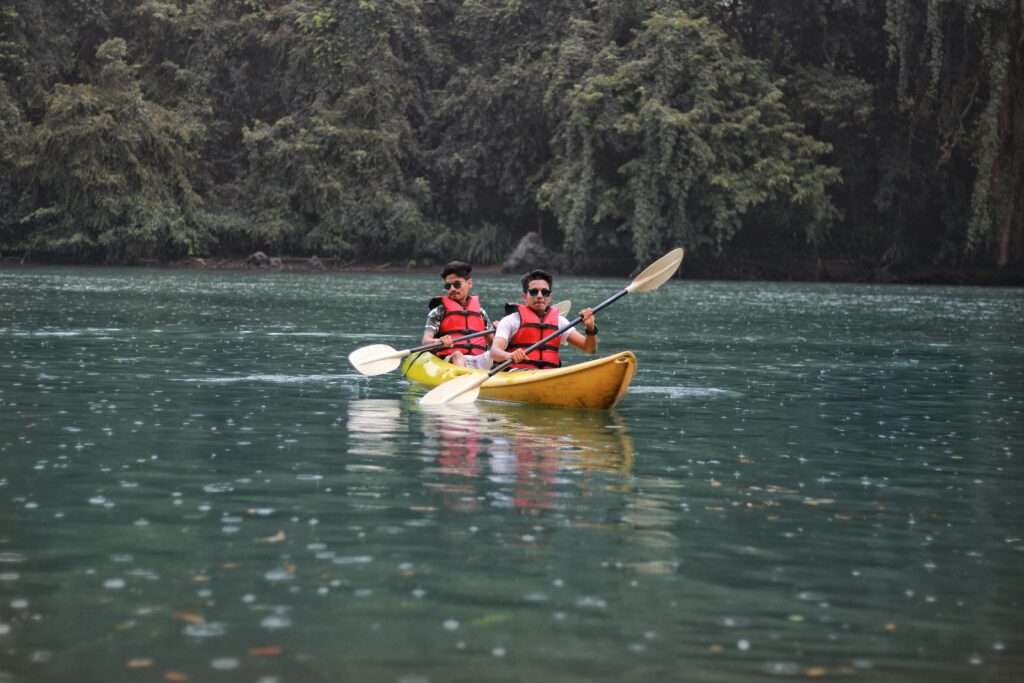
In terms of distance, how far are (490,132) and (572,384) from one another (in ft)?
124

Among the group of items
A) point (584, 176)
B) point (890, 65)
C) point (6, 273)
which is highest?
point (890, 65)

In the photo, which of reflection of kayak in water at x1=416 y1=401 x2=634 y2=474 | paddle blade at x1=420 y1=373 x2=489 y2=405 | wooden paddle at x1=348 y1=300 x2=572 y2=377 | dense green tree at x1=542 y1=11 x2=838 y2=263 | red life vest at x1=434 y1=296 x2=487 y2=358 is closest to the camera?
reflection of kayak in water at x1=416 y1=401 x2=634 y2=474

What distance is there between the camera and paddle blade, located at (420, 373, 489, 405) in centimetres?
1265

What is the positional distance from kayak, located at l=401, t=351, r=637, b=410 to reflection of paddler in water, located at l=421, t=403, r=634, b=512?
0.10m

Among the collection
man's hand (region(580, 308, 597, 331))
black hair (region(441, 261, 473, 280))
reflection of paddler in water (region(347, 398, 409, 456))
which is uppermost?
black hair (region(441, 261, 473, 280))

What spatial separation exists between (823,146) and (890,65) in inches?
113

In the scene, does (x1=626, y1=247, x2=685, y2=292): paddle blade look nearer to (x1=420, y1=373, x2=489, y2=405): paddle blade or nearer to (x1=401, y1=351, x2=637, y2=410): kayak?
(x1=401, y1=351, x2=637, y2=410): kayak

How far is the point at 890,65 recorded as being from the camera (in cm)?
4406

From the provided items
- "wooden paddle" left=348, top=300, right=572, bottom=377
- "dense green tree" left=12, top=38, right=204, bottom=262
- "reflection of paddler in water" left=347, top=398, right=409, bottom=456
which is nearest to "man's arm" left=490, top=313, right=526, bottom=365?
"reflection of paddler in water" left=347, top=398, right=409, bottom=456

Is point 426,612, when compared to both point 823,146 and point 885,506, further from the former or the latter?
point 823,146

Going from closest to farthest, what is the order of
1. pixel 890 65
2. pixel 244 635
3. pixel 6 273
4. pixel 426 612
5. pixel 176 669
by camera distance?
pixel 176 669
pixel 244 635
pixel 426 612
pixel 6 273
pixel 890 65

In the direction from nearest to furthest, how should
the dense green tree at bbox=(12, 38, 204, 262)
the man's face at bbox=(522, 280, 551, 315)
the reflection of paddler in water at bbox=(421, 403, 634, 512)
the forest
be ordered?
1. the reflection of paddler in water at bbox=(421, 403, 634, 512)
2. the man's face at bbox=(522, 280, 551, 315)
3. the forest
4. the dense green tree at bbox=(12, 38, 204, 262)

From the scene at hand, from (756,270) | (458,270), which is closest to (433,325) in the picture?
(458,270)

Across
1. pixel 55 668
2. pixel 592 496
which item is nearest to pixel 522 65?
pixel 592 496
